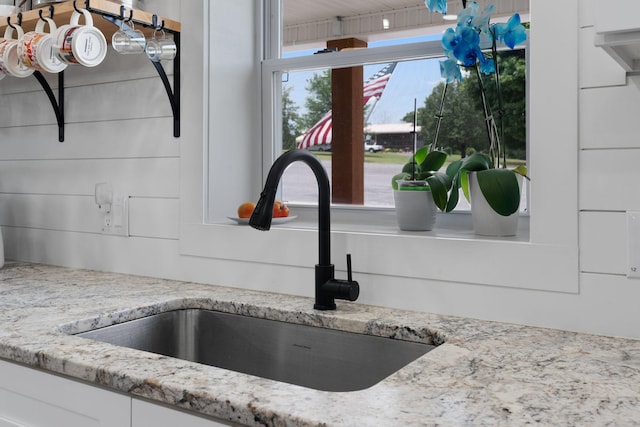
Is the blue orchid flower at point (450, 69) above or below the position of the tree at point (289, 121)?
above

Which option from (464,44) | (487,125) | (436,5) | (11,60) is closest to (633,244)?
(487,125)

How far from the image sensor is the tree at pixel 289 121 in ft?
6.08

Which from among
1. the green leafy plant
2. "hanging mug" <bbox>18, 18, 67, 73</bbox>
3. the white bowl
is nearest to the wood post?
the green leafy plant

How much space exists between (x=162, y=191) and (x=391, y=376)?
1046 millimetres

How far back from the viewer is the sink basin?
1233mm

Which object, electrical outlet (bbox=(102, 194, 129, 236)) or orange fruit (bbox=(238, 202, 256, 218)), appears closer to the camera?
orange fruit (bbox=(238, 202, 256, 218))

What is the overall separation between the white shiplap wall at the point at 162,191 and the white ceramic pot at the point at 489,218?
0.50 ft

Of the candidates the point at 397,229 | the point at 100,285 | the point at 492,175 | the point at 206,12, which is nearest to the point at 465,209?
the point at 397,229

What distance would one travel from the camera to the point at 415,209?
1427 millimetres

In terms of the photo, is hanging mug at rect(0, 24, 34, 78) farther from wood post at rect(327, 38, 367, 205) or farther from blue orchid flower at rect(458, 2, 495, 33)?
blue orchid flower at rect(458, 2, 495, 33)

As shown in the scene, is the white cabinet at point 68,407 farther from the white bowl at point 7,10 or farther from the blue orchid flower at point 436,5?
the white bowl at point 7,10

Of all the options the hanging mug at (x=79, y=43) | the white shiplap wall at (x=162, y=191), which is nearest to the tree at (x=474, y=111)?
the white shiplap wall at (x=162, y=191)

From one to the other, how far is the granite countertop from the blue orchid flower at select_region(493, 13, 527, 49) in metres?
0.61

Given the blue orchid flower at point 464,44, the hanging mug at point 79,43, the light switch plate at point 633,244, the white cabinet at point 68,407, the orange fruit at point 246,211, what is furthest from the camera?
the orange fruit at point 246,211
